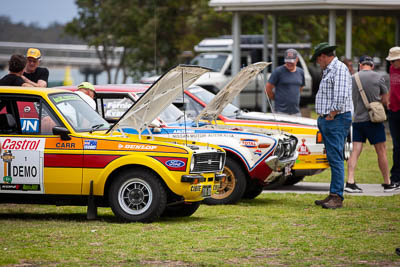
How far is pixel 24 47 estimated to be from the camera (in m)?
38.0

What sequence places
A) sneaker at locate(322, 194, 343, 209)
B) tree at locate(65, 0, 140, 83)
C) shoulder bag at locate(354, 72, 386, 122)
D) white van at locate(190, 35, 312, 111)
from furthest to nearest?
tree at locate(65, 0, 140, 83) < white van at locate(190, 35, 312, 111) < shoulder bag at locate(354, 72, 386, 122) < sneaker at locate(322, 194, 343, 209)

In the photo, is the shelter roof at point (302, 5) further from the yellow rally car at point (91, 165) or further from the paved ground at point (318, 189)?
the yellow rally car at point (91, 165)

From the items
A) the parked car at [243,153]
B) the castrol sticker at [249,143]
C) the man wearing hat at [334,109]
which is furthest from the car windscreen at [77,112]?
the man wearing hat at [334,109]

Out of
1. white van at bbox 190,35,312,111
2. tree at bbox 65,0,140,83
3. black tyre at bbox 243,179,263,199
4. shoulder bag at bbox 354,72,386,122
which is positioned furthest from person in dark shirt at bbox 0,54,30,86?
tree at bbox 65,0,140,83

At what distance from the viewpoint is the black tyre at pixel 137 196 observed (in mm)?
8227

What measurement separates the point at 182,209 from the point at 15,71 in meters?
3.00

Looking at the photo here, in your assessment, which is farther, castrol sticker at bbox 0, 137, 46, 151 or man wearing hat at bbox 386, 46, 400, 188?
man wearing hat at bbox 386, 46, 400, 188

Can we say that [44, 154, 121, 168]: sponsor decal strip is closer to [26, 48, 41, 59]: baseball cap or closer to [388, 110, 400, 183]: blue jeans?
[26, 48, 41, 59]: baseball cap

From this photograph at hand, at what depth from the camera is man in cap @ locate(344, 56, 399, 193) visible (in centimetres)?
1193

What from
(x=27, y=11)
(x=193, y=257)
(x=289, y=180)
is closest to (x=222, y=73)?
(x=27, y=11)

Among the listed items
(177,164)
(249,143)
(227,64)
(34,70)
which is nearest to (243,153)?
(249,143)

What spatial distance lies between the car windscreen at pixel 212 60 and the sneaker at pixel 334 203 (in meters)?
16.6

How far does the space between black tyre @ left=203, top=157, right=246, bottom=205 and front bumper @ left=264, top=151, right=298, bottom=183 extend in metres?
0.35

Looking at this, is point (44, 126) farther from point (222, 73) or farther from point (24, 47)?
point (24, 47)
